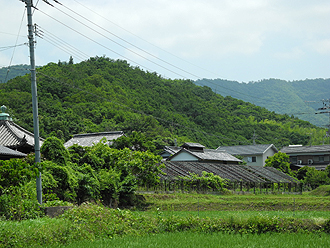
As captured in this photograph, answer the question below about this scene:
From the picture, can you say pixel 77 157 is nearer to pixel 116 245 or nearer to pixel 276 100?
pixel 116 245

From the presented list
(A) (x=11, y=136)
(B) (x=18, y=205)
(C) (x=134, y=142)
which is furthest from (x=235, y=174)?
(B) (x=18, y=205)

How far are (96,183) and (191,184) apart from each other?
40.9 ft

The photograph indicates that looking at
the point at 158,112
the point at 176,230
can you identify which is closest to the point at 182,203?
the point at 176,230

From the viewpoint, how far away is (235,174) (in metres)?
35.8

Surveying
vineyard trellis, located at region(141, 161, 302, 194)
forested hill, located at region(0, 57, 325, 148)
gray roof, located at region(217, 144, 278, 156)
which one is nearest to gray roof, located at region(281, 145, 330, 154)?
gray roof, located at region(217, 144, 278, 156)

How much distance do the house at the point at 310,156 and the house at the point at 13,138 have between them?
159 ft

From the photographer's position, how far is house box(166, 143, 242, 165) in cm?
4169

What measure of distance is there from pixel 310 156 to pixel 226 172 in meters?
36.1

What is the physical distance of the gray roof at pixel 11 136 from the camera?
25798mm

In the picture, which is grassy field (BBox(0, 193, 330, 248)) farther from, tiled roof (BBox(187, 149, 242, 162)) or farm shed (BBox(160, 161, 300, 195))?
tiled roof (BBox(187, 149, 242, 162))

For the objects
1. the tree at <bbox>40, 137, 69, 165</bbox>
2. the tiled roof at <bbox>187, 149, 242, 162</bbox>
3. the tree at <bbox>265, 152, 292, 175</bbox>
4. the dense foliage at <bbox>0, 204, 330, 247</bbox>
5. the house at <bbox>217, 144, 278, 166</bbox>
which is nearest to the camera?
the dense foliage at <bbox>0, 204, 330, 247</bbox>

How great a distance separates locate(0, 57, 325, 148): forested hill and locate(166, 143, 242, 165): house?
731 centimetres

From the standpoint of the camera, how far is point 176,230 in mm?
13227

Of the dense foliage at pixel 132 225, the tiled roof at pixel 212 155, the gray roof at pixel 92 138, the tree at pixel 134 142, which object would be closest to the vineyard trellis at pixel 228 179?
the tree at pixel 134 142
